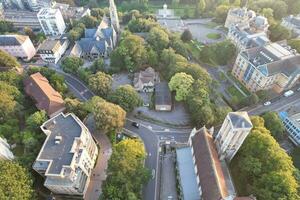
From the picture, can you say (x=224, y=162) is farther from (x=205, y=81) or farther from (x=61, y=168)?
(x=61, y=168)

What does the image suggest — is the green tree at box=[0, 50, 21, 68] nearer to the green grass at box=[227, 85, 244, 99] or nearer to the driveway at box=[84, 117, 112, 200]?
the driveway at box=[84, 117, 112, 200]

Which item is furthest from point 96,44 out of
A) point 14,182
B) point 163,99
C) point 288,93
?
point 288,93

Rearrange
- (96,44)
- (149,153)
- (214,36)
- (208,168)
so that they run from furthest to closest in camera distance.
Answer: (214,36) → (96,44) → (149,153) → (208,168)

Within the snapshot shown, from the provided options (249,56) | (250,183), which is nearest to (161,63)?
(249,56)

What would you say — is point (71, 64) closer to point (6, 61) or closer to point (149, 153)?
point (6, 61)

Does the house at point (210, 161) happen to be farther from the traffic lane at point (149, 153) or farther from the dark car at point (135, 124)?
the dark car at point (135, 124)
